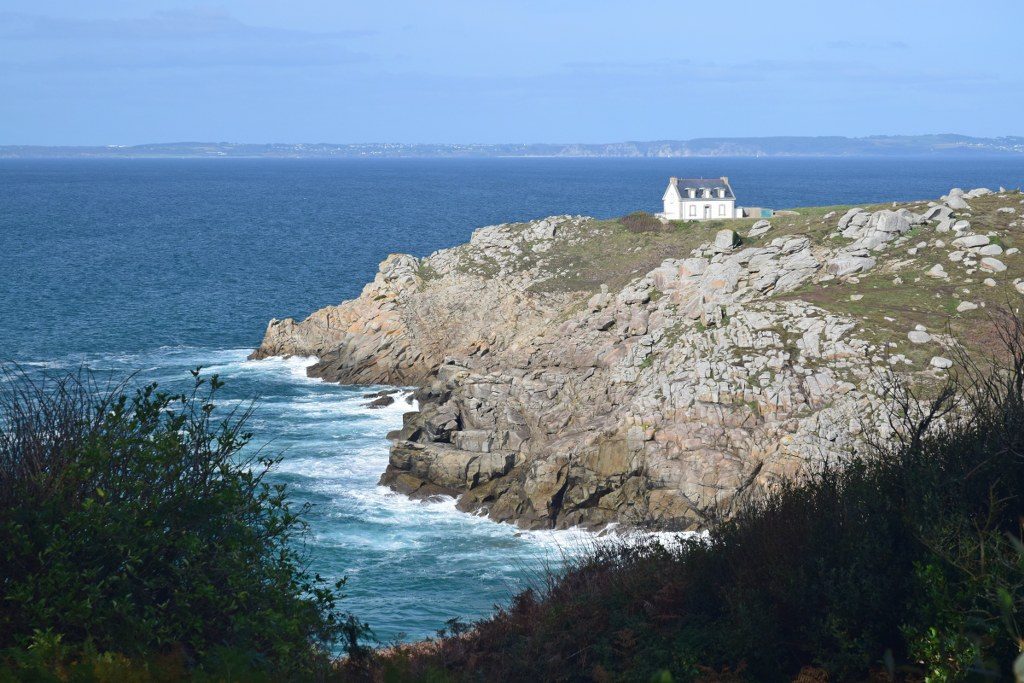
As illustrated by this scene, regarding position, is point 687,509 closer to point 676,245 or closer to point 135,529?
point 135,529

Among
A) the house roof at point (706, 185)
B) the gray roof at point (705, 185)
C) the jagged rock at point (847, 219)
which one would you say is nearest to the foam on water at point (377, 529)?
the jagged rock at point (847, 219)

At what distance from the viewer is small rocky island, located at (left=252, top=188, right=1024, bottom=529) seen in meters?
28.3

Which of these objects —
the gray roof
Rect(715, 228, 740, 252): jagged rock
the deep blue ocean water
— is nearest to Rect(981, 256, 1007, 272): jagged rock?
Rect(715, 228, 740, 252): jagged rock

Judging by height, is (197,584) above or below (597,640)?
above

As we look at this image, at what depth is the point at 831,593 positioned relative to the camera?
10.9m

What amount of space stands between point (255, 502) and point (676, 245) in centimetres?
4230

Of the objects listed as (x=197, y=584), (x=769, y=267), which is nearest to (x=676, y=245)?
(x=769, y=267)

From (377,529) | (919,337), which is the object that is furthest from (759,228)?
(377,529)

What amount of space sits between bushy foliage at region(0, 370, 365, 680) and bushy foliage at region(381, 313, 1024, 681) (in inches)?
68.7

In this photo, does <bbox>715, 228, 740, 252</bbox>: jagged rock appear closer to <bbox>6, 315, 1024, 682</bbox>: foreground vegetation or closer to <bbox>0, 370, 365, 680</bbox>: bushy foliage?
<bbox>6, 315, 1024, 682</bbox>: foreground vegetation

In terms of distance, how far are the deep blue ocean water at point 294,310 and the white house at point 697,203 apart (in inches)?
1005

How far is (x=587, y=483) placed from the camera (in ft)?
97.8

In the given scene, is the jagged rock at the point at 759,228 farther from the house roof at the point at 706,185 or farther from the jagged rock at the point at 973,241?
the house roof at the point at 706,185

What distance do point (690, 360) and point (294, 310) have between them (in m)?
40.7
